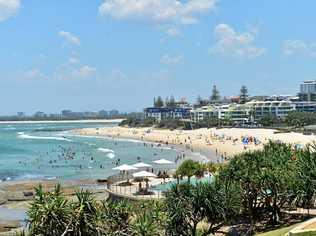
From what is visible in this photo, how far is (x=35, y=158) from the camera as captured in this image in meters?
93.9

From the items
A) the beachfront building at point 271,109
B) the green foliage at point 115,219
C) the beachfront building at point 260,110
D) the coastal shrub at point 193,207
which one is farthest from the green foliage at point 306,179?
the beachfront building at point 271,109

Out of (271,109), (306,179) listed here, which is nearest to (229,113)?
(271,109)

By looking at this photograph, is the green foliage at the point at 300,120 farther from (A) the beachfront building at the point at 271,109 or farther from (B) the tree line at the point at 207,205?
(B) the tree line at the point at 207,205

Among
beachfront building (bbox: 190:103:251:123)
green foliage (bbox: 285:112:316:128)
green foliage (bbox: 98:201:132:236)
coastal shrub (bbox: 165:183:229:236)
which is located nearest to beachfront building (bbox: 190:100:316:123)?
beachfront building (bbox: 190:103:251:123)

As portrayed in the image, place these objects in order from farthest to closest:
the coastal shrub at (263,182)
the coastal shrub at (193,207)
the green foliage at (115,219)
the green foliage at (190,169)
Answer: the green foliage at (190,169), the coastal shrub at (263,182), the coastal shrub at (193,207), the green foliage at (115,219)

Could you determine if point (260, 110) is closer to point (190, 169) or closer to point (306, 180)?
point (190, 169)

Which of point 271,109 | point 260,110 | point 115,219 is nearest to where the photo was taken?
point 115,219

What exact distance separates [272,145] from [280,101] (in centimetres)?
15636

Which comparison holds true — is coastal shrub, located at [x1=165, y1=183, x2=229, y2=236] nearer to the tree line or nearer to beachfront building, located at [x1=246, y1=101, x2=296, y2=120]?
the tree line

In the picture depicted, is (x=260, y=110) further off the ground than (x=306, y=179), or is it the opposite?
(x=260, y=110)

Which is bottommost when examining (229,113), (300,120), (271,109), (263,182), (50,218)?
(263,182)

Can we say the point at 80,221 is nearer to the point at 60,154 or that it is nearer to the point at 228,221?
the point at 228,221

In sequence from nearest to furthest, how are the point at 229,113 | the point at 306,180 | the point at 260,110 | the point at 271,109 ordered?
the point at 306,180
the point at 260,110
the point at 271,109
the point at 229,113

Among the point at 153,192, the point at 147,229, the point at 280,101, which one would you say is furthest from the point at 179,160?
the point at 280,101
